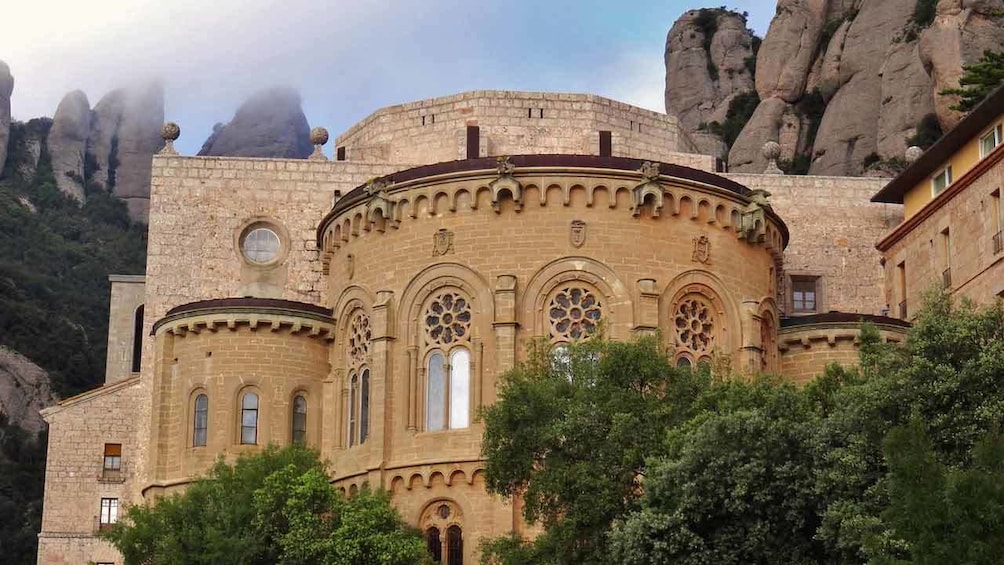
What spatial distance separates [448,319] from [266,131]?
114 meters

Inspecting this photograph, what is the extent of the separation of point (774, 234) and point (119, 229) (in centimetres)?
9636

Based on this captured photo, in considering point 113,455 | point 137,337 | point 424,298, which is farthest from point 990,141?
point 137,337

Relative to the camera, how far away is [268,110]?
157125 mm

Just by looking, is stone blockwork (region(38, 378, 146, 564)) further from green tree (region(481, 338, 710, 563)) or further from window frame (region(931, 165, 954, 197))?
window frame (region(931, 165, 954, 197))

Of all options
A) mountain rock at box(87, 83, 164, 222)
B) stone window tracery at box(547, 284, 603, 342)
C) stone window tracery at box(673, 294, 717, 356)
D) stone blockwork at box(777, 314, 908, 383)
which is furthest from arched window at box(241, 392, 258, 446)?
mountain rock at box(87, 83, 164, 222)

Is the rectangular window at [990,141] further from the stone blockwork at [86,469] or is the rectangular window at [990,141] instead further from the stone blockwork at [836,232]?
the stone blockwork at [86,469]

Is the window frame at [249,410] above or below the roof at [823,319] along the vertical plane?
below

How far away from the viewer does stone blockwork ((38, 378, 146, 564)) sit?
173 ft

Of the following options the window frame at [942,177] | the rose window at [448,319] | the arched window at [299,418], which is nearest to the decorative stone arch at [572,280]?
the rose window at [448,319]

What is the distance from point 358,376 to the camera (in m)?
44.8

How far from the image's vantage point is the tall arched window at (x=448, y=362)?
42406 millimetres

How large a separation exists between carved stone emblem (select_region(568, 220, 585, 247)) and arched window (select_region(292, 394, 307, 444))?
352 inches

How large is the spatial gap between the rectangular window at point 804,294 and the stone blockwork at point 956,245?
232 cm

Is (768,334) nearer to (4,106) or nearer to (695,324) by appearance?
(695,324)
